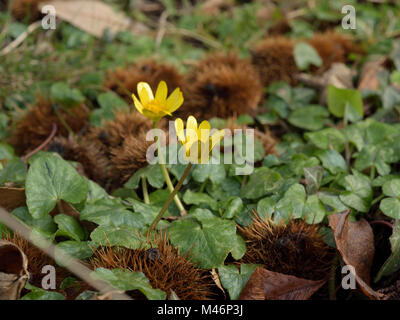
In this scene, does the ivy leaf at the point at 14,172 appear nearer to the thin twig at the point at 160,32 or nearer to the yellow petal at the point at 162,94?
the yellow petal at the point at 162,94

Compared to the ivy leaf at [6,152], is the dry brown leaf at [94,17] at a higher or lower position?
higher

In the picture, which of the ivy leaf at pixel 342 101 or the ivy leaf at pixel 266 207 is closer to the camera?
the ivy leaf at pixel 266 207

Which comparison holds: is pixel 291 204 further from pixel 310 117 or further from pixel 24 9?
pixel 24 9

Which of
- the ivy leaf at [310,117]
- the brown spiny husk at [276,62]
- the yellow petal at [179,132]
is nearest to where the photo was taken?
the yellow petal at [179,132]

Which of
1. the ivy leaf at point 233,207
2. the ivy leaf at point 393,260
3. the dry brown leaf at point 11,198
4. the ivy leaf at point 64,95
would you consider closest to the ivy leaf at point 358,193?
the ivy leaf at point 393,260

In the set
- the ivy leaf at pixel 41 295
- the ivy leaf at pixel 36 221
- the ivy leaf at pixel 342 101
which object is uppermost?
the ivy leaf at pixel 342 101

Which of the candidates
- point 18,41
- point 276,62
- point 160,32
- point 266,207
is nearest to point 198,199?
point 266,207

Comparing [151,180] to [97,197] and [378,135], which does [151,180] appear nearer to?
[97,197]

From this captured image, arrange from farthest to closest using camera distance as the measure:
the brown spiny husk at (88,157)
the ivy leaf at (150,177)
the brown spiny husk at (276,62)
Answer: the brown spiny husk at (276,62) → the brown spiny husk at (88,157) → the ivy leaf at (150,177)
